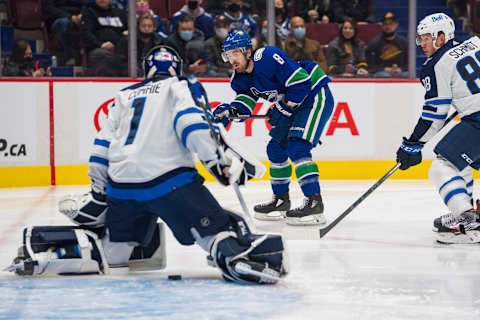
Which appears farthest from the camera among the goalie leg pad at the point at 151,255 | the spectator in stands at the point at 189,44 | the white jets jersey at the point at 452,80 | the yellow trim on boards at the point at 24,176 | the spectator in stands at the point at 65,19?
the spectator in stands at the point at 189,44

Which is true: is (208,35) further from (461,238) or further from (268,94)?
(461,238)

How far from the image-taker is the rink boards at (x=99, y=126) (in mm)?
6500

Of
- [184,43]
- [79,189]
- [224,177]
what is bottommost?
[79,189]

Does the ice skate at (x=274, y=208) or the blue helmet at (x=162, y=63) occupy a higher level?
the blue helmet at (x=162, y=63)

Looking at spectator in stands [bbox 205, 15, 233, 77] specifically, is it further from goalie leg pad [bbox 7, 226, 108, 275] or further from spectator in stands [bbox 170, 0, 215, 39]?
goalie leg pad [bbox 7, 226, 108, 275]

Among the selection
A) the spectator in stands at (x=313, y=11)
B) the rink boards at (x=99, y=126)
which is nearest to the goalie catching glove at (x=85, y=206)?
the rink boards at (x=99, y=126)

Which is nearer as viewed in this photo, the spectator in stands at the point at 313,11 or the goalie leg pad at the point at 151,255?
the goalie leg pad at the point at 151,255

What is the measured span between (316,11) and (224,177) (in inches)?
172

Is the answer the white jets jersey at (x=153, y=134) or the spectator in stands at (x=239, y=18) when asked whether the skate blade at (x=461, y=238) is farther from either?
the spectator in stands at (x=239, y=18)

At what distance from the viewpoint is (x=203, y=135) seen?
286 cm

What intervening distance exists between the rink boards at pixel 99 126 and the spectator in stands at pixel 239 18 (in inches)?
19.4

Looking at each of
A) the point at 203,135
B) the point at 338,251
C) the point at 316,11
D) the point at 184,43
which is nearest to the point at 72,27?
the point at 184,43

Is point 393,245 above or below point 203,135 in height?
below

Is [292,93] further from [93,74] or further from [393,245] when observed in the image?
[93,74]
